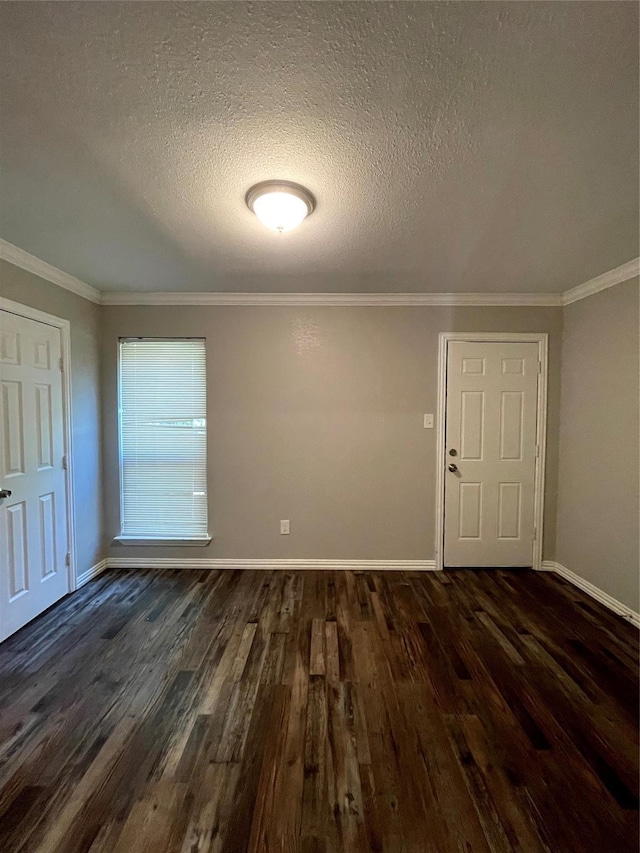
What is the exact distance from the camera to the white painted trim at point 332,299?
9.82 ft

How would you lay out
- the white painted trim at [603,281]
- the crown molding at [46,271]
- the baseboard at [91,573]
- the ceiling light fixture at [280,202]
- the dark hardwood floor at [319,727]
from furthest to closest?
the baseboard at [91,573] < the white painted trim at [603,281] < the crown molding at [46,271] < the ceiling light fixture at [280,202] < the dark hardwood floor at [319,727]

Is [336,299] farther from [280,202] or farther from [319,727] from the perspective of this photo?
[319,727]

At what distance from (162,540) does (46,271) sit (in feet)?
7.55

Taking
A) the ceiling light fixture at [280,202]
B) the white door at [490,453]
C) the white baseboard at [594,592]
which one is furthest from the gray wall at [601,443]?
the ceiling light fixture at [280,202]

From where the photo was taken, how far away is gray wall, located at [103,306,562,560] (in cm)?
306

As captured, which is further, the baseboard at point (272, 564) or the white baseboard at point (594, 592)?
the baseboard at point (272, 564)

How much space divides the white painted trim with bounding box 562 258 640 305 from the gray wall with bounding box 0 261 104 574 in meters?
4.06

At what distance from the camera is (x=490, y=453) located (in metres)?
3.08

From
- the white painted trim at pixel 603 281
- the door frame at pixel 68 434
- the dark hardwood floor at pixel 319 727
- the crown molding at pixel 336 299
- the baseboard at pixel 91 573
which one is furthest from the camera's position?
the crown molding at pixel 336 299

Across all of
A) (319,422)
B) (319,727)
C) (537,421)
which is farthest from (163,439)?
(537,421)

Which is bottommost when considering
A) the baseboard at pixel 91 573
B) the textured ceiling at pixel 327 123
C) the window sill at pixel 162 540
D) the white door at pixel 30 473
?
the baseboard at pixel 91 573

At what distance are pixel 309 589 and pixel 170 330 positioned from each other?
2.53 m

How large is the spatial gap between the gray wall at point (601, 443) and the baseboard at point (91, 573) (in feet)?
13.4

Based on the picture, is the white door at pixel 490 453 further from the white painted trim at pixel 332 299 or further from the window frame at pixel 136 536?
the window frame at pixel 136 536
